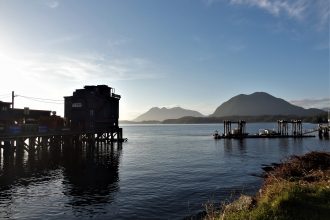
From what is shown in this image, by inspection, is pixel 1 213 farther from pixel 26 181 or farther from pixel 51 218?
pixel 26 181

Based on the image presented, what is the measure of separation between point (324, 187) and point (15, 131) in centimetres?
4228

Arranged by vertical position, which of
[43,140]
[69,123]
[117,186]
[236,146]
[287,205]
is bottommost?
[117,186]

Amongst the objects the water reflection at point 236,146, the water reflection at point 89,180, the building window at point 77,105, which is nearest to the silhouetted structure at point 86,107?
the building window at point 77,105

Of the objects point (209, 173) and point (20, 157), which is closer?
point (209, 173)

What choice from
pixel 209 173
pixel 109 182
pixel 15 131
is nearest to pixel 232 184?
pixel 209 173

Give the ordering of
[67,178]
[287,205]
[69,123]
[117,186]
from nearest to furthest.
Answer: [287,205] < [117,186] < [67,178] < [69,123]

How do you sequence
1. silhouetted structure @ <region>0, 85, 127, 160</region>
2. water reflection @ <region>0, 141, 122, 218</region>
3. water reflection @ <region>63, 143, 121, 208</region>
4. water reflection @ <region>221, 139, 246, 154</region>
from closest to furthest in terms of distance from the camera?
water reflection @ <region>0, 141, 122, 218</region> < water reflection @ <region>63, 143, 121, 208</region> < silhouetted structure @ <region>0, 85, 127, 160</region> < water reflection @ <region>221, 139, 246, 154</region>

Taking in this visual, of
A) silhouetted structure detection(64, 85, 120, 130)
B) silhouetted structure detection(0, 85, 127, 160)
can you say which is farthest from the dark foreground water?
silhouetted structure detection(64, 85, 120, 130)

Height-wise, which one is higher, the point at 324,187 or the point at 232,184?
the point at 324,187

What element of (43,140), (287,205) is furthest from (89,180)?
(43,140)

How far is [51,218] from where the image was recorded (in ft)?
67.8

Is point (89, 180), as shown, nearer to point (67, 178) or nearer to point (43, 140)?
point (67, 178)

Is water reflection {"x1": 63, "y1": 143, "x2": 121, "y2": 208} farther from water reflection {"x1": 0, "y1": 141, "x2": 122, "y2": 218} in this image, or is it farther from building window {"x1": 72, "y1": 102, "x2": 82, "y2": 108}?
building window {"x1": 72, "y1": 102, "x2": 82, "y2": 108}

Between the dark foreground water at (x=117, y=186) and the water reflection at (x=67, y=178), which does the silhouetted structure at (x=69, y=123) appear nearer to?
the water reflection at (x=67, y=178)
